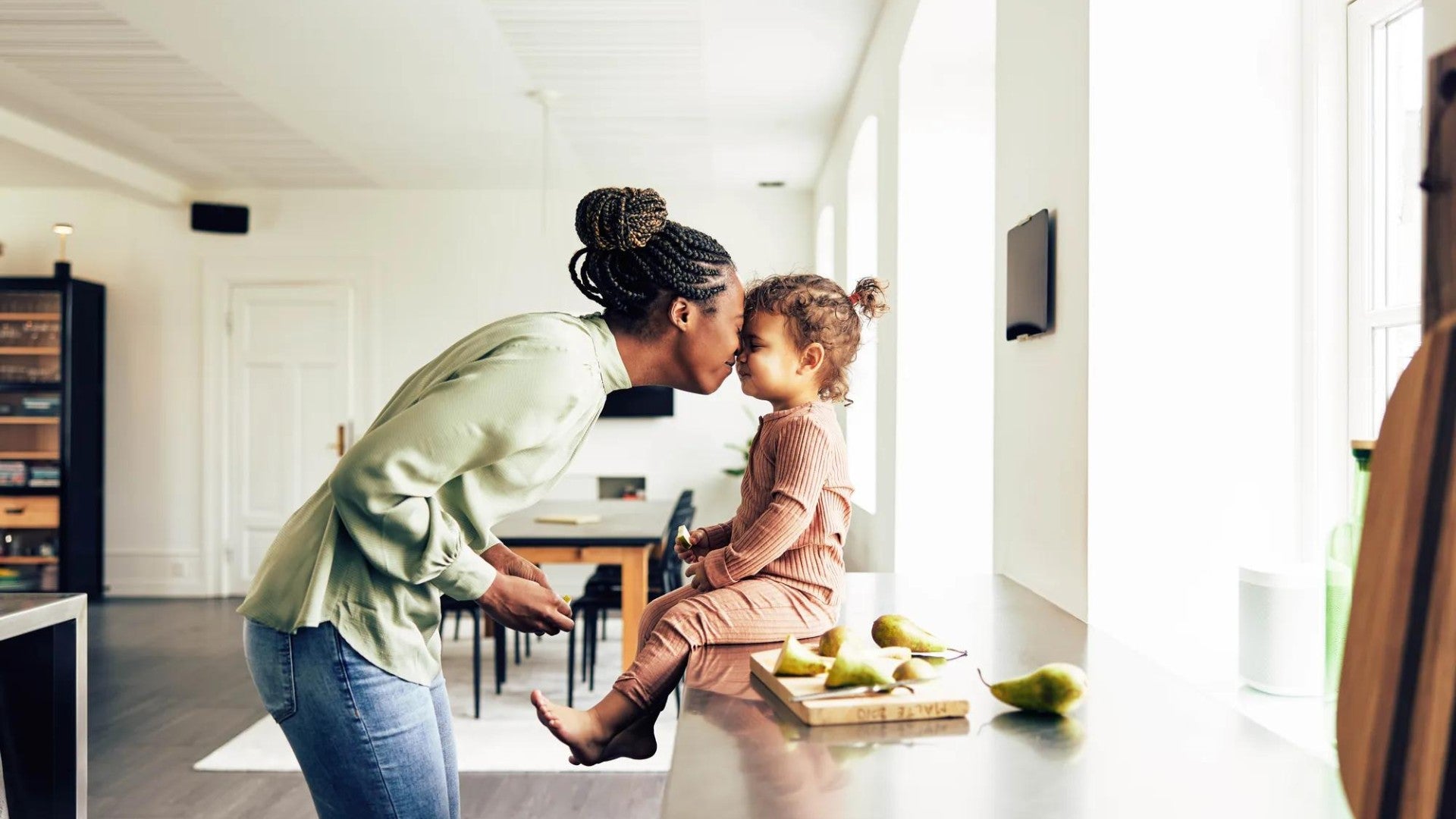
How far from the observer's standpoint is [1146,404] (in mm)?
1666

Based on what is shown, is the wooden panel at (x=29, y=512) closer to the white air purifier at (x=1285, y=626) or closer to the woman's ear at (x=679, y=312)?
the woman's ear at (x=679, y=312)

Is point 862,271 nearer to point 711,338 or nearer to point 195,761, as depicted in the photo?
point 195,761

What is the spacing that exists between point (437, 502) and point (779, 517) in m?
0.45

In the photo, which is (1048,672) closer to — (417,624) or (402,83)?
(417,624)

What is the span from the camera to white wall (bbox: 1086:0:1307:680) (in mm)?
1662

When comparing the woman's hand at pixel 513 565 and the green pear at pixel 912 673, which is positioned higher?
the woman's hand at pixel 513 565

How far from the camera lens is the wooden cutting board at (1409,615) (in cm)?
57

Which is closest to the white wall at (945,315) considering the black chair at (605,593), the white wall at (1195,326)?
the black chair at (605,593)

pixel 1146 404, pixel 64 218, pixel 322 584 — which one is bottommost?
pixel 322 584

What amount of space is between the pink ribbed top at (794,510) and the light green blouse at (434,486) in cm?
26

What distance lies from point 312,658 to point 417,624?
0.44 feet

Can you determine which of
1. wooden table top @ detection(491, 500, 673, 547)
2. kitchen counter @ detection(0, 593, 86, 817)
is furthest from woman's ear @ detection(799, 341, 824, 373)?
wooden table top @ detection(491, 500, 673, 547)

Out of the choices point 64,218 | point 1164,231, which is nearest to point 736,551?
point 1164,231

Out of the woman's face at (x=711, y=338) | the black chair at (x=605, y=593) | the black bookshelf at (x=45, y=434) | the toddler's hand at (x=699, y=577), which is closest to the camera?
the woman's face at (x=711, y=338)
